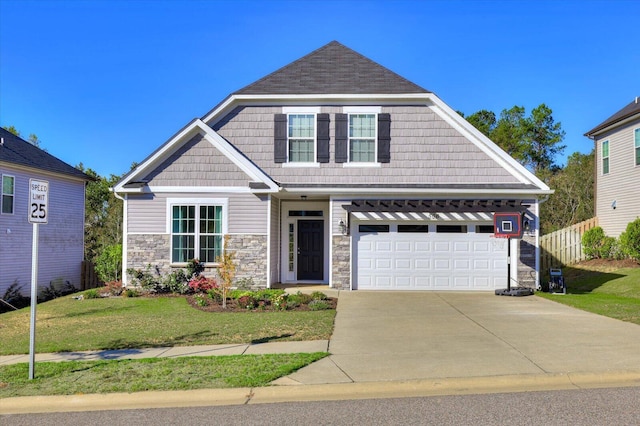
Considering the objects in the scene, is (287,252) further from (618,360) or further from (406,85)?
(618,360)

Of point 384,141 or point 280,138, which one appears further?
point 280,138

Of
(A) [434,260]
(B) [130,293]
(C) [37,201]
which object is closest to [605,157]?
(A) [434,260]

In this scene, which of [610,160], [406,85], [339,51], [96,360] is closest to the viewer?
[96,360]

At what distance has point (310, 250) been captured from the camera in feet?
58.7

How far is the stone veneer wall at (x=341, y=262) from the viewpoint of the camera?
1611 cm

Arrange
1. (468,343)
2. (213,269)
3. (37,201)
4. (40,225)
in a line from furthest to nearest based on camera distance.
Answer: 1. (40,225)
2. (213,269)
3. (468,343)
4. (37,201)

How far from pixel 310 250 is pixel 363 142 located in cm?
413

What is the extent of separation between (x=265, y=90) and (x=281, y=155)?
7.33 feet

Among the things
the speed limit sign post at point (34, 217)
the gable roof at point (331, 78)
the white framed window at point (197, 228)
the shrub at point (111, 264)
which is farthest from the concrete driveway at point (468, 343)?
the shrub at point (111, 264)

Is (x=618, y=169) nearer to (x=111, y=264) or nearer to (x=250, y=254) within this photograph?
(x=250, y=254)

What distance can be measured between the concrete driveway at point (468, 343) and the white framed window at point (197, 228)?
485cm

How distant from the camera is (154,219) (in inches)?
630

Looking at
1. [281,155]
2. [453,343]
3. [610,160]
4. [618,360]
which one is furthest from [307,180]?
[610,160]

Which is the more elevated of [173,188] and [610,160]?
[610,160]
